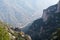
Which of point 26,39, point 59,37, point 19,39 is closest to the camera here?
point 19,39

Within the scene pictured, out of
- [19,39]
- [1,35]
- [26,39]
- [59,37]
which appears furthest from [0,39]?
[59,37]

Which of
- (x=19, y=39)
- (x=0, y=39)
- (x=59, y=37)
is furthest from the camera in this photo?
(x=59, y=37)

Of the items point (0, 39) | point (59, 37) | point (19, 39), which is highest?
point (59, 37)

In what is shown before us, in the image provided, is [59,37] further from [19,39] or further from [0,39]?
[0,39]

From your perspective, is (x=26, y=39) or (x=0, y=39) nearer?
(x=0, y=39)

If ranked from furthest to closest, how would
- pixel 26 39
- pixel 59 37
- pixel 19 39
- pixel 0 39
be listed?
pixel 59 37, pixel 26 39, pixel 19 39, pixel 0 39

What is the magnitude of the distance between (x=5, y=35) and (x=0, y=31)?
1.69 metres

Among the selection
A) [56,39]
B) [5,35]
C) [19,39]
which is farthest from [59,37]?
[5,35]

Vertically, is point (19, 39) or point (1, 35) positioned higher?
point (19, 39)

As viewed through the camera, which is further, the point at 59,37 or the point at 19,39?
the point at 59,37

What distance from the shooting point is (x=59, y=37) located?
133m

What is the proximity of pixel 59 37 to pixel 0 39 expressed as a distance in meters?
83.2

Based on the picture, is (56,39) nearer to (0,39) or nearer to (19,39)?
(19,39)

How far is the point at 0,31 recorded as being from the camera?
54.7 m
